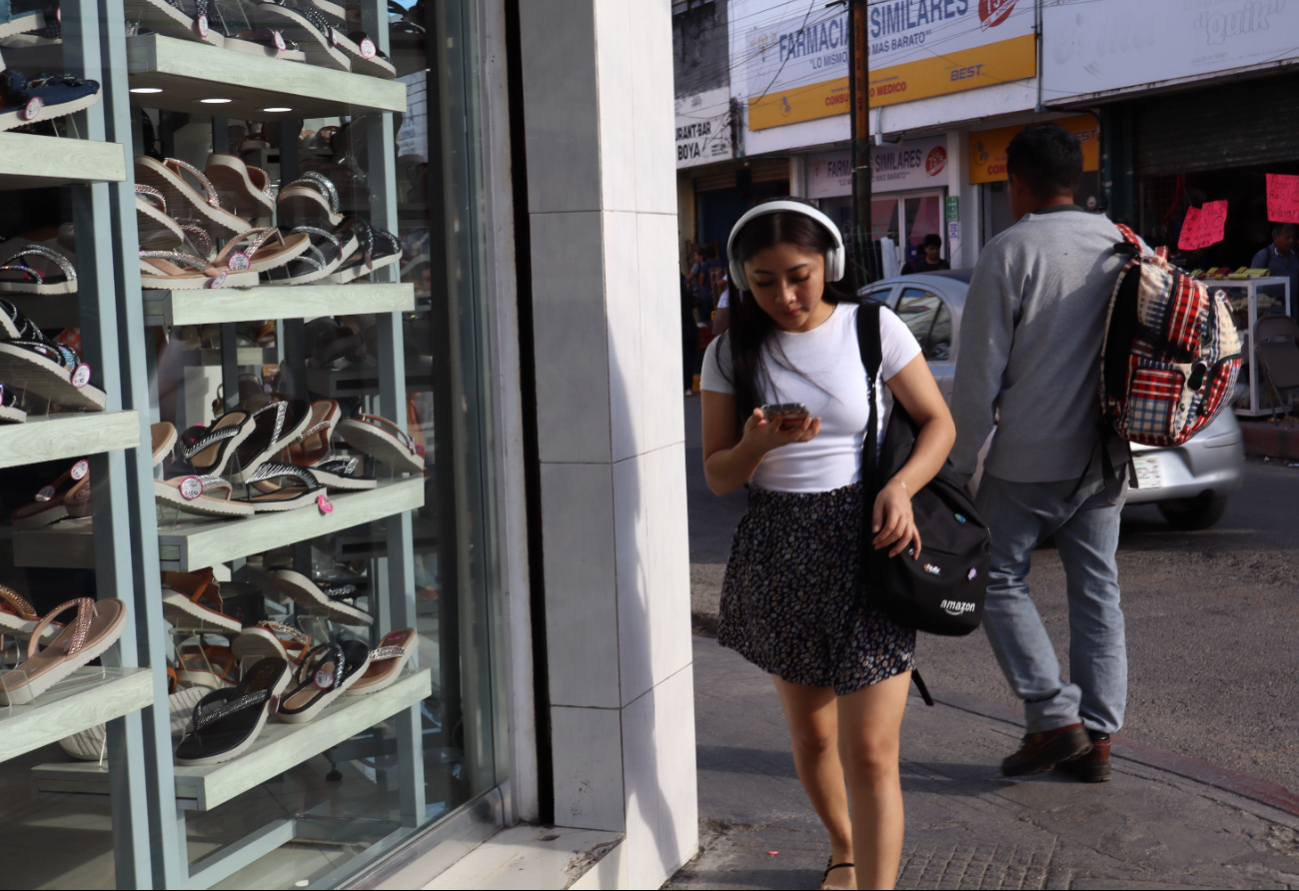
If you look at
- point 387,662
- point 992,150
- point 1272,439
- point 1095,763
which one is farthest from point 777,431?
point 992,150

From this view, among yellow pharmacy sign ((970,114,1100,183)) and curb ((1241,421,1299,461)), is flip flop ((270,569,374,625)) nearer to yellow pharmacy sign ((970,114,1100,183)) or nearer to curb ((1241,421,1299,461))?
curb ((1241,421,1299,461))

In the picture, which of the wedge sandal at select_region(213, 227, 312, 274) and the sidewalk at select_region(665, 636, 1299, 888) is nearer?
the wedge sandal at select_region(213, 227, 312, 274)

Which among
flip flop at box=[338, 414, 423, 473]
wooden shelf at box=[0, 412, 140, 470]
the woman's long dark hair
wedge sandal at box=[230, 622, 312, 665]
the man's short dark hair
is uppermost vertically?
the man's short dark hair

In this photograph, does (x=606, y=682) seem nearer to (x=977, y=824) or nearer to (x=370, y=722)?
(x=370, y=722)

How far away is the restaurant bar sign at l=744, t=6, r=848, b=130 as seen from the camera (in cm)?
2191

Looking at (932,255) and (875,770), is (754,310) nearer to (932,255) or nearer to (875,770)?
(875,770)

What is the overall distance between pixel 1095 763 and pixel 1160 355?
4.23ft

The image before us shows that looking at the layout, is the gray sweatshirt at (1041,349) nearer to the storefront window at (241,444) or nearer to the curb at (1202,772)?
the curb at (1202,772)

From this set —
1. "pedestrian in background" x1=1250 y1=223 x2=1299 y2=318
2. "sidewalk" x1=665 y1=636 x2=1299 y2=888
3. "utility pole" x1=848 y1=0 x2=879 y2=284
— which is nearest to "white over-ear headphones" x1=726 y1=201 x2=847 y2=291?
"sidewalk" x1=665 y1=636 x2=1299 y2=888

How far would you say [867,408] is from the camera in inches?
119

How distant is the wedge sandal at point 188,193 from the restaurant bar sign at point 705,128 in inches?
898

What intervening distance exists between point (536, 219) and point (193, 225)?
2.61 ft

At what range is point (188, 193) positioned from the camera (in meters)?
2.78

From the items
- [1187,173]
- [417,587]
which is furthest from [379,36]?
[1187,173]
